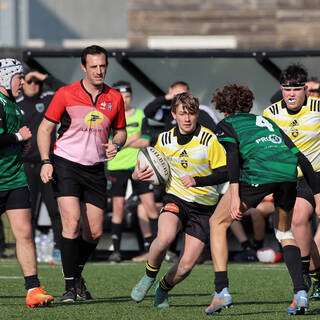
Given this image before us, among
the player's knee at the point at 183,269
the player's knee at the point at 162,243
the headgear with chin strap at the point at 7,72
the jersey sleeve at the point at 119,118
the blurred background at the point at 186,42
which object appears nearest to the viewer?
the player's knee at the point at 162,243

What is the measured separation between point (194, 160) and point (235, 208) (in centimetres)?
96

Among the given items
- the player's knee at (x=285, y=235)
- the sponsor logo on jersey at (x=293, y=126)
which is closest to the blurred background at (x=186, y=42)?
the sponsor logo on jersey at (x=293, y=126)

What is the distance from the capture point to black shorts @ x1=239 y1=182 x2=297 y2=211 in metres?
7.87

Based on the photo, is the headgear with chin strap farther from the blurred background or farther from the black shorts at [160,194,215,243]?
the blurred background

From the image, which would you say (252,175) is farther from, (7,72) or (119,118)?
(7,72)

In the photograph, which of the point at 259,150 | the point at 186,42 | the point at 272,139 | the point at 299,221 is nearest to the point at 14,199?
the point at 259,150

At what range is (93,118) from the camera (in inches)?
353

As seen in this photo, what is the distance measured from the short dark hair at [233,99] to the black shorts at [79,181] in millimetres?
1521

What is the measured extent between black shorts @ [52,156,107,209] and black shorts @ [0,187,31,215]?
1.44 ft

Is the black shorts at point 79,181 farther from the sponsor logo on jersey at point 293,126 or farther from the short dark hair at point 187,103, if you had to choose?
the sponsor logo on jersey at point 293,126

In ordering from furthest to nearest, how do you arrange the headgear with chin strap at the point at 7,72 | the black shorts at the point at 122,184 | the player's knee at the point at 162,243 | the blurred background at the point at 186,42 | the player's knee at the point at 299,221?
the blurred background at the point at 186,42 → the black shorts at the point at 122,184 → the player's knee at the point at 299,221 → the headgear with chin strap at the point at 7,72 → the player's knee at the point at 162,243

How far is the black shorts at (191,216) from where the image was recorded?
853cm

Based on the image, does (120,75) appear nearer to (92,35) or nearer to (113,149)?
(113,149)

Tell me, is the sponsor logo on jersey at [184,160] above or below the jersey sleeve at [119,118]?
below
